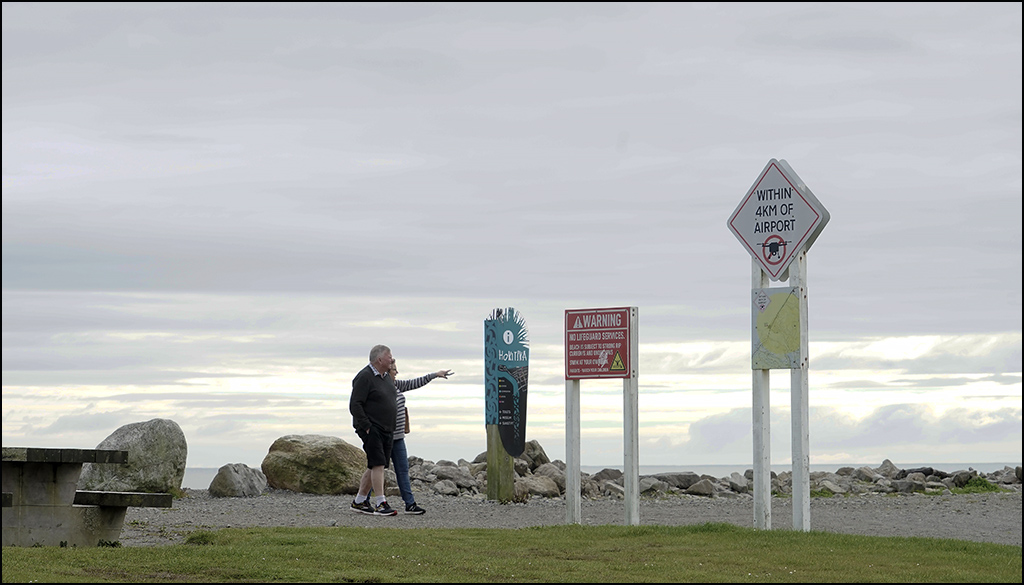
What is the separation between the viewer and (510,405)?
17.0 m

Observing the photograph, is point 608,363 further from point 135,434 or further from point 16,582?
point 135,434

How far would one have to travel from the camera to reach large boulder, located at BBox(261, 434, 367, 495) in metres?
18.6

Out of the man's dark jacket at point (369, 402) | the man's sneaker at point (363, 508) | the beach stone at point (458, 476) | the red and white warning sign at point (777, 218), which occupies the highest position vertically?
the red and white warning sign at point (777, 218)

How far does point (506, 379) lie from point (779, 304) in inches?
229

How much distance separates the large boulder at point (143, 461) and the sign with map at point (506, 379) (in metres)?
5.49

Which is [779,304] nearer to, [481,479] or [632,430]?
[632,430]

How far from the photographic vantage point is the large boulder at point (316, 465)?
61.2 ft

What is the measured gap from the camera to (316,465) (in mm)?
18812

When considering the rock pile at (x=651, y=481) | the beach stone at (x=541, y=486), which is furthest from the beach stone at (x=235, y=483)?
the beach stone at (x=541, y=486)

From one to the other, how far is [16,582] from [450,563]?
3225 millimetres

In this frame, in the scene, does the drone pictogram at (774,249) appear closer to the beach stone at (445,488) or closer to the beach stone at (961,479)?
the beach stone at (445,488)

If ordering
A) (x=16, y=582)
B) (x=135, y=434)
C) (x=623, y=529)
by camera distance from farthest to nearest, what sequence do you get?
(x=135, y=434) → (x=623, y=529) → (x=16, y=582)

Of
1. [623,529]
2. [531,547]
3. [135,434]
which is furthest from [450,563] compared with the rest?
[135,434]

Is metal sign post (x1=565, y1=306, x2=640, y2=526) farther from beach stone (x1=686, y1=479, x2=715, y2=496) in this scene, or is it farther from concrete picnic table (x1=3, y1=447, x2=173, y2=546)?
beach stone (x1=686, y1=479, x2=715, y2=496)
